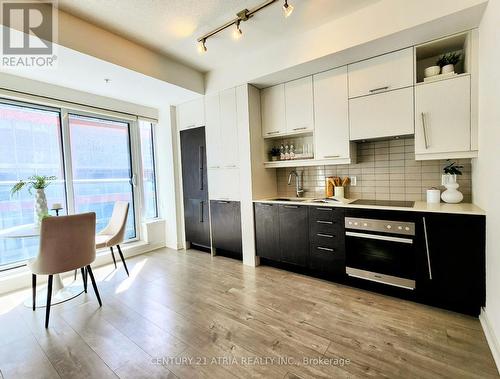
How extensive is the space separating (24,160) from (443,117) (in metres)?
4.72

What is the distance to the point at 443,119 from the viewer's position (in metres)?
2.23

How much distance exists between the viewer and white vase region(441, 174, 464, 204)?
7.62 feet

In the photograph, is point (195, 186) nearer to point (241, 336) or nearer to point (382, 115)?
point (241, 336)

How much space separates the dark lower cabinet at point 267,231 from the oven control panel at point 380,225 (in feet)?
3.02

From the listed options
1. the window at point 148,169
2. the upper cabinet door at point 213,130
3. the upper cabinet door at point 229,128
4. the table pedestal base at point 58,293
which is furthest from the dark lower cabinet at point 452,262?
the window at point 148,169

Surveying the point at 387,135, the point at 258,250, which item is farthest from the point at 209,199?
the point at 387,135

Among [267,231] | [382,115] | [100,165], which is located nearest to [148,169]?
[100,165]

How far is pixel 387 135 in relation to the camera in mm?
2512

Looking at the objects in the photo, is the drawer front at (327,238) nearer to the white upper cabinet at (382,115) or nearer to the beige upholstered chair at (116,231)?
the white upper cabinet at (382,115)

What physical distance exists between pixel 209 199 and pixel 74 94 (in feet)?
7.80

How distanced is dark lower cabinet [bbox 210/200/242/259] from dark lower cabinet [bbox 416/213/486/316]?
2.18 meters

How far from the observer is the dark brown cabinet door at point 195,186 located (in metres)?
3.90

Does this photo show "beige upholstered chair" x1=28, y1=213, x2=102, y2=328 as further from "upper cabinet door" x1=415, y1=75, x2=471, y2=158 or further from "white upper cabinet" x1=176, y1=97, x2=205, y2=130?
"upper cabinet door" x1=415, y1=75, x2=471, y2=158

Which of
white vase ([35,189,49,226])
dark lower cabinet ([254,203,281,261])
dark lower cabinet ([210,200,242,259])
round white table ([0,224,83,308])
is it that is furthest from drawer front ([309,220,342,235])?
white vase ([35,189,49,226])
